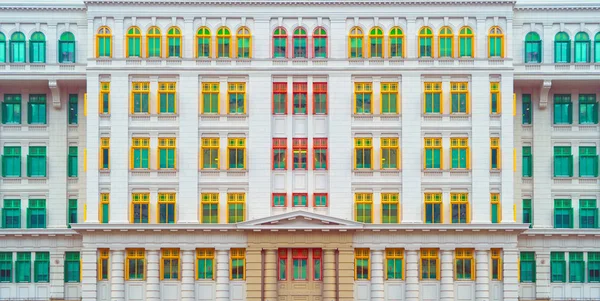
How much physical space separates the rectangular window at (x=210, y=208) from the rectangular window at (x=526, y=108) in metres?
17.1

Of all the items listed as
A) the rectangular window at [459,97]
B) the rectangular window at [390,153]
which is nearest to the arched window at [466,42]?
the rectangular window at [459,97]

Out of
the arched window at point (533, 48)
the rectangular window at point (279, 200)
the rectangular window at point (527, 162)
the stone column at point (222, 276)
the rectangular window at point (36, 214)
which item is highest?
the arched window at point (533, 48)

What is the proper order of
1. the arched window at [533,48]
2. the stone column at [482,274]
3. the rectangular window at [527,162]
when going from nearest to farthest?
1. the stone column at [482,274]
2. the arched window at [533,48]
3. the rectangular window at [527,162]

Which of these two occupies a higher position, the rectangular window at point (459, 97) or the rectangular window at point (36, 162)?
the rectangular window at point (459, 97)

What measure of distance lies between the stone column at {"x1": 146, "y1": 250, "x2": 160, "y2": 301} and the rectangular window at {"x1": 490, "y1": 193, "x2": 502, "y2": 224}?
56.4 ft

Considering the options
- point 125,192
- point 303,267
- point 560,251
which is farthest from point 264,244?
point 560,251

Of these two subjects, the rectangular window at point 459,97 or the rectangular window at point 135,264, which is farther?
the rectangular window at point 459,97

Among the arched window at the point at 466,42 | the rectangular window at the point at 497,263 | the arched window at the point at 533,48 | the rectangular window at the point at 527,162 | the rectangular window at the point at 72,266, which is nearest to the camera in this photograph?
the rectangular window at the point at 497,263

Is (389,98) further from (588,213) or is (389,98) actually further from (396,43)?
(588,213)

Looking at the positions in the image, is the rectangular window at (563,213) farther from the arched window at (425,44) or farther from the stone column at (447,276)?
the arched window at (425,44)

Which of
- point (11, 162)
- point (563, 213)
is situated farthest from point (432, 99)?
point (11, 162)

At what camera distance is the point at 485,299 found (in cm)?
4338

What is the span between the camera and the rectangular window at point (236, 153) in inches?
1732

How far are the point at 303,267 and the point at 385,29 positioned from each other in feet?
42.5
